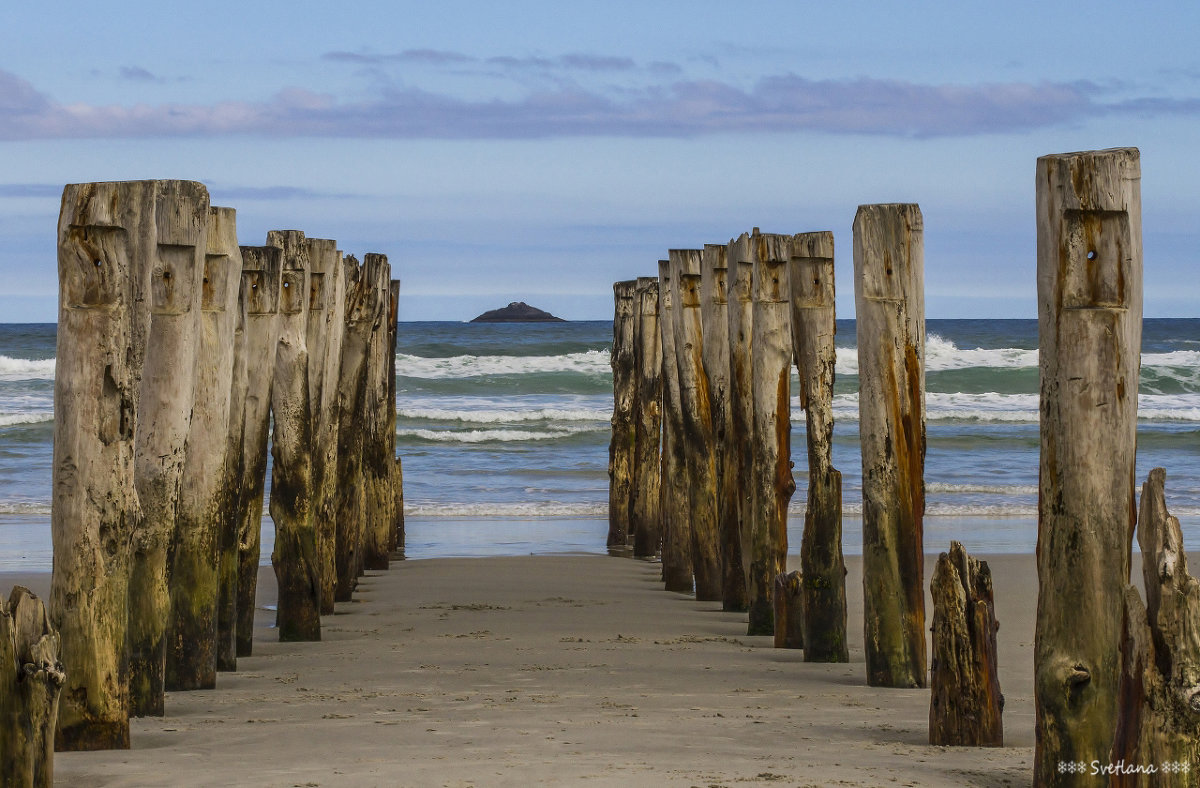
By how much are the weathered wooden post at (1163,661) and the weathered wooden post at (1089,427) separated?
48 centimetres

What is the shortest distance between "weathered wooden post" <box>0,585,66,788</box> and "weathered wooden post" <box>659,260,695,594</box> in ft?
24.3

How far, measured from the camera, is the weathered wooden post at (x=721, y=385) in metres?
9.98

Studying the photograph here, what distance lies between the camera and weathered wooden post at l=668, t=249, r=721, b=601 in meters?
10.8

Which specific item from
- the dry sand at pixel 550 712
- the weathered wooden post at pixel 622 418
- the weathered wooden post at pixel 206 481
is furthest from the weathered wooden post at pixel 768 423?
the weathered wooden post at pixel 622 418

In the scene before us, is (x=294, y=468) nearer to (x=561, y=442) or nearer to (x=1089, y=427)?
(x=1089, y=427)

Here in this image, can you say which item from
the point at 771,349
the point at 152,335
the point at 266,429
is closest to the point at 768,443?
the point at 771,349

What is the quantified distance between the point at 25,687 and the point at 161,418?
1898 mm

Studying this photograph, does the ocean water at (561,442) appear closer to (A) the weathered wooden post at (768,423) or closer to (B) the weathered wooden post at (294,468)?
(B) the weathered wooden post at (294,468)

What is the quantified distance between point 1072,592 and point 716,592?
6485 mm

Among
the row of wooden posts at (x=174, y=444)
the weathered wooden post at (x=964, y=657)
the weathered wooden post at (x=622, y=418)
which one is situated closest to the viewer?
the row of wooden posts at (x=174, y=444)

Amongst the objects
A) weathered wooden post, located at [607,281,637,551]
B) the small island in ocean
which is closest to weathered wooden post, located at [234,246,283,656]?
weathered wooden post, located at [607,281,637,551]

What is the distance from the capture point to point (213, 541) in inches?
262

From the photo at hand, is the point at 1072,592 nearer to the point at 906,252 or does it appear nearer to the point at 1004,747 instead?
the point at 1004,747

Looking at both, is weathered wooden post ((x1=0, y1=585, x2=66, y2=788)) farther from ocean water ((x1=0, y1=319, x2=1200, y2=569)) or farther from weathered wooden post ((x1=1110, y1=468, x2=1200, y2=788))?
ocean water ((x1=0, y1=319, x2=1200, y2=569))
